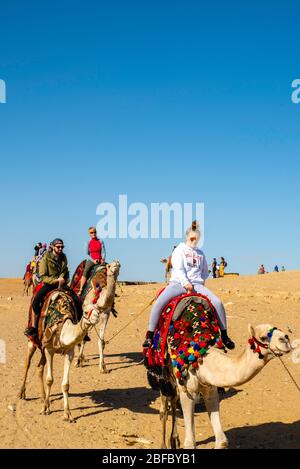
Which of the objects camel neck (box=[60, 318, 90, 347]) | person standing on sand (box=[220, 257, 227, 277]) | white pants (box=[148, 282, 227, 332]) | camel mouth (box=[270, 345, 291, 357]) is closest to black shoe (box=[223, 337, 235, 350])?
white pants (box=[148, 282, 227, 332])

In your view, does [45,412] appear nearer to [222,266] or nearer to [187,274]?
[187,274]

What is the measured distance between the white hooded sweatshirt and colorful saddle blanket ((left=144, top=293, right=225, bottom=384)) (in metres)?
0.30

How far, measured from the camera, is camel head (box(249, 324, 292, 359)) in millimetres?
6121

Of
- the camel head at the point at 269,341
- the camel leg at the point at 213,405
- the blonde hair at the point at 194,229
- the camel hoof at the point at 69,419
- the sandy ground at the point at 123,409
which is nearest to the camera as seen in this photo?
the camel head at the point at 269,341

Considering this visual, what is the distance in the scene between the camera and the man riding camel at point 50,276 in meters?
11.4

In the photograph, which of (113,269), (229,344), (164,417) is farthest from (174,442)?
(113,269)

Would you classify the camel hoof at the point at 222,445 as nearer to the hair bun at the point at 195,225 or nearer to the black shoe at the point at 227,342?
the black shoe at the point at 227,342

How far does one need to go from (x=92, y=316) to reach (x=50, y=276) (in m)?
2.84

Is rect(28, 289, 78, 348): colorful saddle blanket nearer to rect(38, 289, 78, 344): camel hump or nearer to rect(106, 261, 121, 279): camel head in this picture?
rect(38, 289, 78, 344): camel hump

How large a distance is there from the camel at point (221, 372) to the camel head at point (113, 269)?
478 centimetres

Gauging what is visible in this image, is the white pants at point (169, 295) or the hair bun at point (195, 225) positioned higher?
the hair bun at point (195, 225)

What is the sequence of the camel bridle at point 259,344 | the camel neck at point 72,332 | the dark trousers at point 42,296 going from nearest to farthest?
the camel bridle at point 259,344 < the camel neck at point 72,332 < the dark trousers at point 42,296

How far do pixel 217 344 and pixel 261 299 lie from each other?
17465mm

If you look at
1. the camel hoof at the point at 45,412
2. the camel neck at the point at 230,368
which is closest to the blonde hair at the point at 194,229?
the camel neck at the point at 230,368
